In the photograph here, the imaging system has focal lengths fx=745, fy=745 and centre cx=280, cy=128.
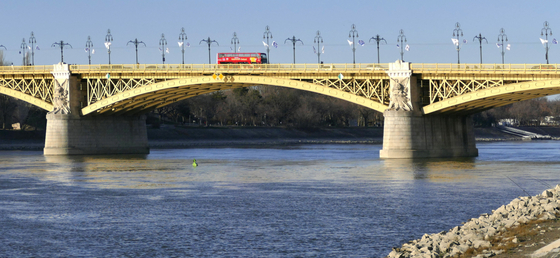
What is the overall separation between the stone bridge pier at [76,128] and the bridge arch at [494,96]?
112 feet

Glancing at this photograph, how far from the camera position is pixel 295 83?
64.5 metres

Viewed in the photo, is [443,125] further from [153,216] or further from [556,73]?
[153,216]

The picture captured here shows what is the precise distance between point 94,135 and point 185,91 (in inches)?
444

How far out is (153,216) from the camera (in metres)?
27.4

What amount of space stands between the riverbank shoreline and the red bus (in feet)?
120

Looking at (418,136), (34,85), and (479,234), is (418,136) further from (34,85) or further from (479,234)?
(479,234)

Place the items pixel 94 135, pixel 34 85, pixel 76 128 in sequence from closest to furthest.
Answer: pixel 76 128 < pixel 94 135 < pixel 34 85

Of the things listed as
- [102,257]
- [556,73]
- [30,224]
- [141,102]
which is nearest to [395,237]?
[102,257]

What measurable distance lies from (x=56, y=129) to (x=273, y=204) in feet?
163

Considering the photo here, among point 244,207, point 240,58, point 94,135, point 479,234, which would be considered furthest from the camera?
point 94,135

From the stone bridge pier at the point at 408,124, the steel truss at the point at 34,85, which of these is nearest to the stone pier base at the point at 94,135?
the steel truss at the point at 34,85

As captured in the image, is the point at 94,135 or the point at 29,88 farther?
the point at 29,88

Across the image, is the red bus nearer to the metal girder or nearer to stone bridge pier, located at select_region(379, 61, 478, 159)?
stone bridge pier, located at select_region(379, 61, 478, 159)

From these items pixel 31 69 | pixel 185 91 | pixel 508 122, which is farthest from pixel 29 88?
pixel 508 122
